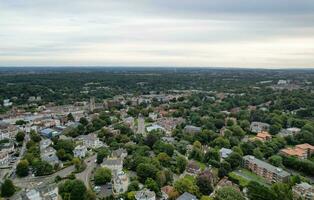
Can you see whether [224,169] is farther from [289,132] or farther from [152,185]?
[289,132]

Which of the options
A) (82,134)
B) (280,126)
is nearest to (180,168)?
(82,134)

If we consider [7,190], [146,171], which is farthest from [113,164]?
[7,190]

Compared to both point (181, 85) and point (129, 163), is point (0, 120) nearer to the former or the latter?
point (129, 163)

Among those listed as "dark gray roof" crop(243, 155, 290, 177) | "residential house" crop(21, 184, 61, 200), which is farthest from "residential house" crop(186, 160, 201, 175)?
"residential house" crop(21, 184, 61, 200)

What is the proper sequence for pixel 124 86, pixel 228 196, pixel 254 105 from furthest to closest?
pixel 124 86
pixel 254 105
pixel 228 196

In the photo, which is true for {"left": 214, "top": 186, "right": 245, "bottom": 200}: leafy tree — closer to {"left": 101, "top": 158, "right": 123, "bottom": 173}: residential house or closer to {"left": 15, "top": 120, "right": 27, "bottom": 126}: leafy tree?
{"left": 101, "top": 158, "right": 123, "bottom": 173}: residential house

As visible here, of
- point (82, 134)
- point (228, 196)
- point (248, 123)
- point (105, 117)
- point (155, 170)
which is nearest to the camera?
point (228, 196)

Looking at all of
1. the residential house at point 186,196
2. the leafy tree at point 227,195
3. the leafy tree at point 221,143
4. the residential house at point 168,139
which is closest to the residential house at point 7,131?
the residential house at point 168,139

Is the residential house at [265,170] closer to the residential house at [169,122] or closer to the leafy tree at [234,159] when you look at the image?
the leafy tree at [234,159]
